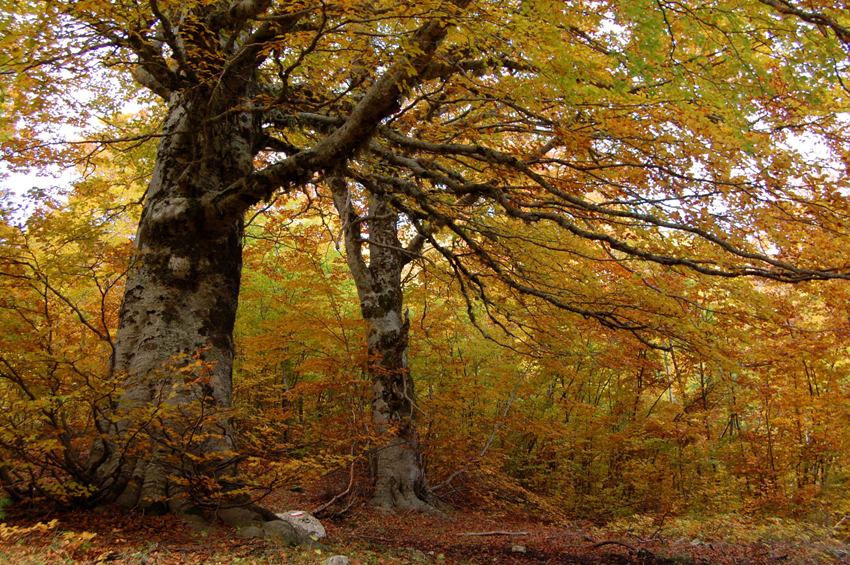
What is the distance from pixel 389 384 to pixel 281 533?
3500 millimetres

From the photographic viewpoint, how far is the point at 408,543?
5.59m

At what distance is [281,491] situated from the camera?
9.05m

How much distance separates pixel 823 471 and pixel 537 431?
578cm

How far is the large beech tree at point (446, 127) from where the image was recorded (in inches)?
138

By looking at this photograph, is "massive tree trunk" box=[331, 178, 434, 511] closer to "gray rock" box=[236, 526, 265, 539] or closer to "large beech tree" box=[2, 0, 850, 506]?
"large beech tree" box=[2, 0, 850, 506]

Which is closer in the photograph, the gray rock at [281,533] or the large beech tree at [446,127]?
the large beech tree at [446,127]

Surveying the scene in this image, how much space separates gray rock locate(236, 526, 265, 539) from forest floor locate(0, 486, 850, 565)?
0.34 ft

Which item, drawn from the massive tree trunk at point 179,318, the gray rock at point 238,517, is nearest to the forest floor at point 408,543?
the gray rock at point 238,517

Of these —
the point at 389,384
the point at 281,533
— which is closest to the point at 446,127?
the point at 389,384

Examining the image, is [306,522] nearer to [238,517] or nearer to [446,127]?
[238,517]

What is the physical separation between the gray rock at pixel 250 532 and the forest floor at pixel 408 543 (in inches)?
4.0

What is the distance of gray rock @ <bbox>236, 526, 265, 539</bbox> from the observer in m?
4.03

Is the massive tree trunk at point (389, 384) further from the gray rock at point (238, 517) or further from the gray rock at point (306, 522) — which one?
the gray rock at point (238, 517)

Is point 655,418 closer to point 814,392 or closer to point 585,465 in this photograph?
point 585,465
